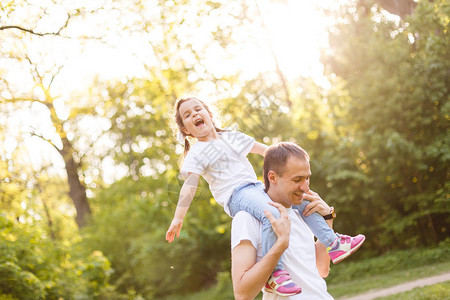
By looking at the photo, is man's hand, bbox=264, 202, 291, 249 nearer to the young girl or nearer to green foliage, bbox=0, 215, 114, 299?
the young girl

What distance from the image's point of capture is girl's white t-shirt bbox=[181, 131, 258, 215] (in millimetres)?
3273

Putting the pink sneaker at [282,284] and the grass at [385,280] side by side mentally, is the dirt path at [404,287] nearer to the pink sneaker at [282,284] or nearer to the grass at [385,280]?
the grass at [385,280]

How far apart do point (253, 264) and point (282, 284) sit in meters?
0.16

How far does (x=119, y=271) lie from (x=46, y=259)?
6.33 meters

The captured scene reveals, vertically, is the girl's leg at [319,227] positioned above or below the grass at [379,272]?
above

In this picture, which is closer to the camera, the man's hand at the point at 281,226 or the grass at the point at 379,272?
the man's hand at the point at 281,226

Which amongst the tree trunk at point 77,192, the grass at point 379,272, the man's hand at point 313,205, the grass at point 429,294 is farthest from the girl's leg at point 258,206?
the tree trunk at point 77,192

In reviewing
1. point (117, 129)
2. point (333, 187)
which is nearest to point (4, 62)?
point (333, 187)

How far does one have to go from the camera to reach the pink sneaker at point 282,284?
7.38 ft

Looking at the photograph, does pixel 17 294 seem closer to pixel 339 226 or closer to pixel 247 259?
pixel 247 259

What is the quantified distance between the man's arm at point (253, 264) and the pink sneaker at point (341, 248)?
82 cm

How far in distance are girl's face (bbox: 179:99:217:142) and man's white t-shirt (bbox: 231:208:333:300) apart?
3.76 feet

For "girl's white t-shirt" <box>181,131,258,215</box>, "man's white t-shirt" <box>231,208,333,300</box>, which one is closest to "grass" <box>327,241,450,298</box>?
"girl's white t-shirt" <box>181,131,258,215</box>

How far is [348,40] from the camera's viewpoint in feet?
37.7
